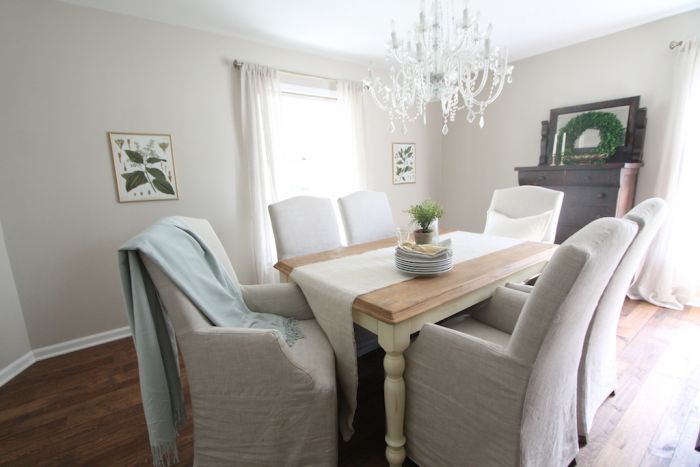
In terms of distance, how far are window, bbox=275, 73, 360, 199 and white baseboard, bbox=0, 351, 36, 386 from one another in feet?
6.88

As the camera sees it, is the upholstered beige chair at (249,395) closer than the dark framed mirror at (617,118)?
Yes

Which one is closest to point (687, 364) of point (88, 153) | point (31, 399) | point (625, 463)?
point (625, 463)

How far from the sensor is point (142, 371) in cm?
105

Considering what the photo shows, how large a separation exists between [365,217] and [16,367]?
2546 mm

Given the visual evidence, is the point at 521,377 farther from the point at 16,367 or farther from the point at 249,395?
the point at 16,367

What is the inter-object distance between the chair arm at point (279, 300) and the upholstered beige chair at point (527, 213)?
170 centimetres

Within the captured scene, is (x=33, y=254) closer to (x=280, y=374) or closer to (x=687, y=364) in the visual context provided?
(x=280, y=374)

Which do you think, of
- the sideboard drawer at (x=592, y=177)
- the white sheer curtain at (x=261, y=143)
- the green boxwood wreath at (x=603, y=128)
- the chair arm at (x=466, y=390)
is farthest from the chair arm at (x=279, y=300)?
the green boxwood wreath at (x=603, y=128)

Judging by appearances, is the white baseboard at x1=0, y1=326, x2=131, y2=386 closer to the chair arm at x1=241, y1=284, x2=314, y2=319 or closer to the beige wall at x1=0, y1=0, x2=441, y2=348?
the beige wall at x1=0, y1=0, x2=441, y2=348

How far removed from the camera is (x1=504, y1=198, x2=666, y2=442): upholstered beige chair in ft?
3.91

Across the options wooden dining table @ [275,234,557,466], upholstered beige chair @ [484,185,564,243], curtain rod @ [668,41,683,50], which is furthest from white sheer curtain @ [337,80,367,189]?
curtain rod @ [668,41,683,50]

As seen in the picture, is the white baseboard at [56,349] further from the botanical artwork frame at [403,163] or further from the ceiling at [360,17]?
the botanical artwork frame at [403,163]

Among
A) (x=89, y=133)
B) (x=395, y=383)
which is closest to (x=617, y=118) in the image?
(x=395, y=383)

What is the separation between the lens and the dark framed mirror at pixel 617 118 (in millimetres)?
2715
